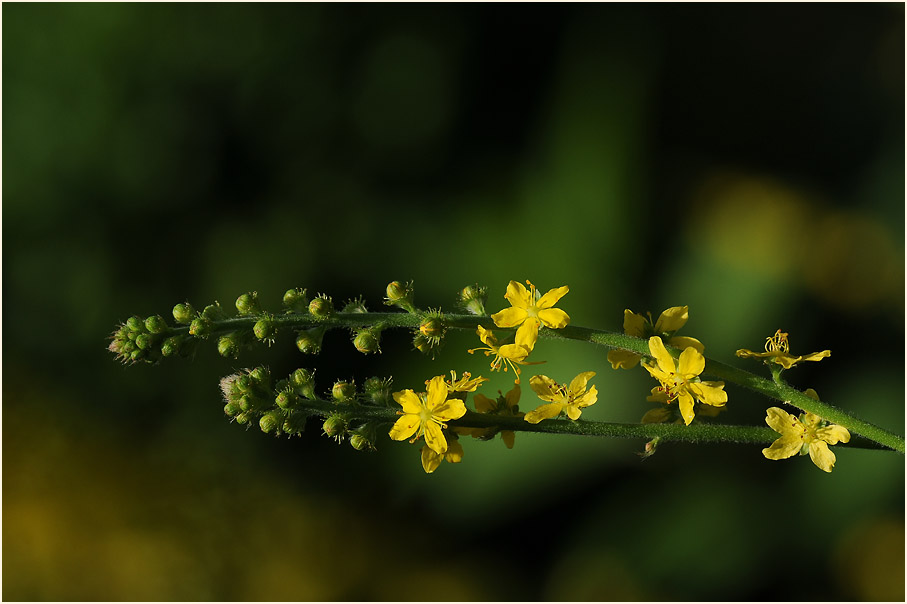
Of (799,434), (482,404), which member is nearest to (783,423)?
(799,434)

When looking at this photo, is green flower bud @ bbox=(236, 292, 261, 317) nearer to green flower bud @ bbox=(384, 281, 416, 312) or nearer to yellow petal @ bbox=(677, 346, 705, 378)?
green flower bud @ bbox=(384, 281, 416, 312)

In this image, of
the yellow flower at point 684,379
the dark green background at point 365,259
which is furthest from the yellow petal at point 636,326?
the dark green background at point 365,259

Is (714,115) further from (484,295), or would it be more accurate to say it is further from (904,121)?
(484,295)

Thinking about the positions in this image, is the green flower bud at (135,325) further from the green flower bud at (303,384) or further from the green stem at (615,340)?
the green flower bud at (303,384)

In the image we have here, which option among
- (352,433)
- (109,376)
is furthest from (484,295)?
(109,376)

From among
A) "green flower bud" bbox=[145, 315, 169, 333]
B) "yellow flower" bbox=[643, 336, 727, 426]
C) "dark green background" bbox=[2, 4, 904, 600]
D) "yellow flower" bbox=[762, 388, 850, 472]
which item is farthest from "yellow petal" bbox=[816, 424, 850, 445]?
"dark green background" bbox=[2, 4, 904, 600]

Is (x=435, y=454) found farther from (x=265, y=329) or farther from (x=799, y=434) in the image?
(x=799, y=434)

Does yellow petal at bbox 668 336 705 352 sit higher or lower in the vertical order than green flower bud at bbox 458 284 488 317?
lower
